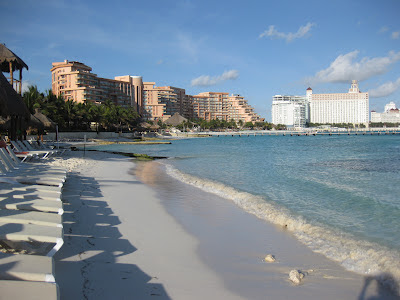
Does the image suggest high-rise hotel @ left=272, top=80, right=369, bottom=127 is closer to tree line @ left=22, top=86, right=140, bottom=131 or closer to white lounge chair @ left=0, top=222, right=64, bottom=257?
tree line @ left=22, top=86, right=140, bottom=131

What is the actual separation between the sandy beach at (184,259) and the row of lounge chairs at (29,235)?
1.28 ft

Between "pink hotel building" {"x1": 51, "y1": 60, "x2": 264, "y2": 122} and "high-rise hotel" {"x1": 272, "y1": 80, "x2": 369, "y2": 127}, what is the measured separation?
35.8 metres

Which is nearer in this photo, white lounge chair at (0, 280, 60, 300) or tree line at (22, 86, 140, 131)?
white lounge chair at (0, 280, 60, 300)

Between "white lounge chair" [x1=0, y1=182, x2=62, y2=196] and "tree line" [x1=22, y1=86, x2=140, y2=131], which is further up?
"tree line" [x1=22, y1=86, x2=140, y2=131]

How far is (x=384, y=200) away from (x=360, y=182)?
322 cm

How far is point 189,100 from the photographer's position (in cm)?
13112

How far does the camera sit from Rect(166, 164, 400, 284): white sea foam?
157 inches

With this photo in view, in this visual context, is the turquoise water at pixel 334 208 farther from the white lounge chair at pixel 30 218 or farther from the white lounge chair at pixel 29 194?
the white lounge chair at pixel 29 194

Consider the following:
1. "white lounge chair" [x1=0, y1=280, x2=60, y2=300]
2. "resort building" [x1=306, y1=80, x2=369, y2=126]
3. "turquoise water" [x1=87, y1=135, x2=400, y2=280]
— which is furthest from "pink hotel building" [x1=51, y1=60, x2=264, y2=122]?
"resort building" [x1=306, y1=80, x2=369, y2=126]

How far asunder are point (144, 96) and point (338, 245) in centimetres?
11222

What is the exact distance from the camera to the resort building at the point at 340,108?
181000mm

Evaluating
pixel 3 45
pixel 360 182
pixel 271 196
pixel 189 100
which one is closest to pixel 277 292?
pixel 271 196

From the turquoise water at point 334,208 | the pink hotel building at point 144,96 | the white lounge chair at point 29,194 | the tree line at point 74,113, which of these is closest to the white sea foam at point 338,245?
the turquoise water at point 334,208

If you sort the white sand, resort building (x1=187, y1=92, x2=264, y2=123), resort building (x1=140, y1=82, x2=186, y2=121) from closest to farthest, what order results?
1. the white sand
2. resort building (x1=140, y1=82, x2=186, y2=121)
3. resort building (x1=187, y1=92, x2=264, y2=123)
